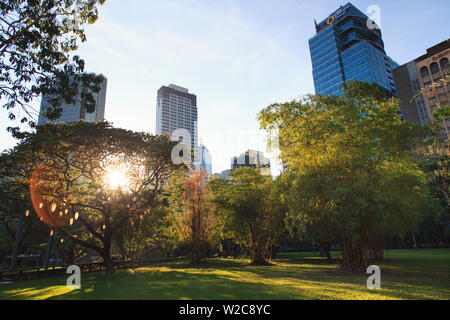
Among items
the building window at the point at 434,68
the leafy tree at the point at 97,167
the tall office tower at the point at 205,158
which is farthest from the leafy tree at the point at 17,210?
the tall office tower at the point at 205,158

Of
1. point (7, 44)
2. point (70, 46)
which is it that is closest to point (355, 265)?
point (70, 46)

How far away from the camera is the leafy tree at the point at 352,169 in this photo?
1393 cm

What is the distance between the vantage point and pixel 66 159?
18891mm

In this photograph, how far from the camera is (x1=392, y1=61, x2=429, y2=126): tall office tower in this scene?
289 ft

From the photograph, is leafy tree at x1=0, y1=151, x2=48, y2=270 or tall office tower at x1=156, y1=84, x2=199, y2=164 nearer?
leafy tree at x1=0, y1=151, x2=48, y2=270

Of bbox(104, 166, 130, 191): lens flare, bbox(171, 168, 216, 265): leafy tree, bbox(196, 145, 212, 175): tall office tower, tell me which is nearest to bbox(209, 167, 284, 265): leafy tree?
bbox(171, 168, 216, 265): leafy tree

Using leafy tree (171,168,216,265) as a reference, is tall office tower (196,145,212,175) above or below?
above

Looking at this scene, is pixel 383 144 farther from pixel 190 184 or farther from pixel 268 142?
pixel 190 184

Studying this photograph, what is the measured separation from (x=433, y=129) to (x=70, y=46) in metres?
18.3

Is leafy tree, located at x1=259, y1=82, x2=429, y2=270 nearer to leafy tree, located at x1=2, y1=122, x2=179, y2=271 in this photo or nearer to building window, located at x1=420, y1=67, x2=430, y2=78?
leafy tree, located at x1=2, y1=122, x2=179, y2=271

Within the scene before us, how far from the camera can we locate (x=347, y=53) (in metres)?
111

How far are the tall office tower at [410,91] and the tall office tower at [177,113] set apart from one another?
345ft

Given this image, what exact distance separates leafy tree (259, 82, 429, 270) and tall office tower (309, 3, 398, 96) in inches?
3865

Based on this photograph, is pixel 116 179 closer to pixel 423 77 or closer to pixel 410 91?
pixel 423 77
